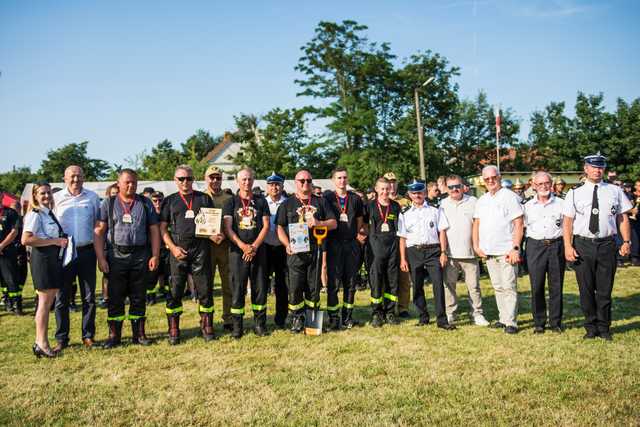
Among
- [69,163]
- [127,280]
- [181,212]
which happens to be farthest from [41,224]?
[69,163]

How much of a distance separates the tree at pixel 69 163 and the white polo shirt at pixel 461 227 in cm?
7174

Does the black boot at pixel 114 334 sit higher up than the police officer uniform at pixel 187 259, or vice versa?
the police officer uniform at pixel 187 259

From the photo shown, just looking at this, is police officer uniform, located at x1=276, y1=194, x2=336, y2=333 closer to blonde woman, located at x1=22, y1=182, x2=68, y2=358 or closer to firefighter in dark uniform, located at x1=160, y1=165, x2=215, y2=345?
firefighter in dark uniform, located at x1=160, y1=165, x2=215, y2=345

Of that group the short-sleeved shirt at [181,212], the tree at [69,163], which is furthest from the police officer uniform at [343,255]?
the tree at [69,163]

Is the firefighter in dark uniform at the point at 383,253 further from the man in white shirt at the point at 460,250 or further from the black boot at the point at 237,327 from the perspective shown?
the black boot at the point at 237,327

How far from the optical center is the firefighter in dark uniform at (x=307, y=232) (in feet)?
22.2

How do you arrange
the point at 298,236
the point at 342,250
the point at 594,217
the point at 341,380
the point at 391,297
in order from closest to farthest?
the point at 341,380 < the point at 594,217 < the point at 298,236 < the point at 342,250 < the point at 391,297

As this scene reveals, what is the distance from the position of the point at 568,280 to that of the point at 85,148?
79.3m

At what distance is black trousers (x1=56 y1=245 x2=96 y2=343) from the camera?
631 cm

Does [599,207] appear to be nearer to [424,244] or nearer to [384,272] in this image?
[424,244]

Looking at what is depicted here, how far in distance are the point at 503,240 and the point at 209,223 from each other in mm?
4143

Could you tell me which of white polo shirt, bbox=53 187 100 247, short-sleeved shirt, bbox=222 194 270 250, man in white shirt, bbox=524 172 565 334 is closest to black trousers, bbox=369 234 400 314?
short-sleeved shirt, bbox=222 194 270 250

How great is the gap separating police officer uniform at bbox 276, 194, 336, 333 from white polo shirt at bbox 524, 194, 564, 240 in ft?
9.50

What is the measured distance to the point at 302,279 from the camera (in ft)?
22.6
